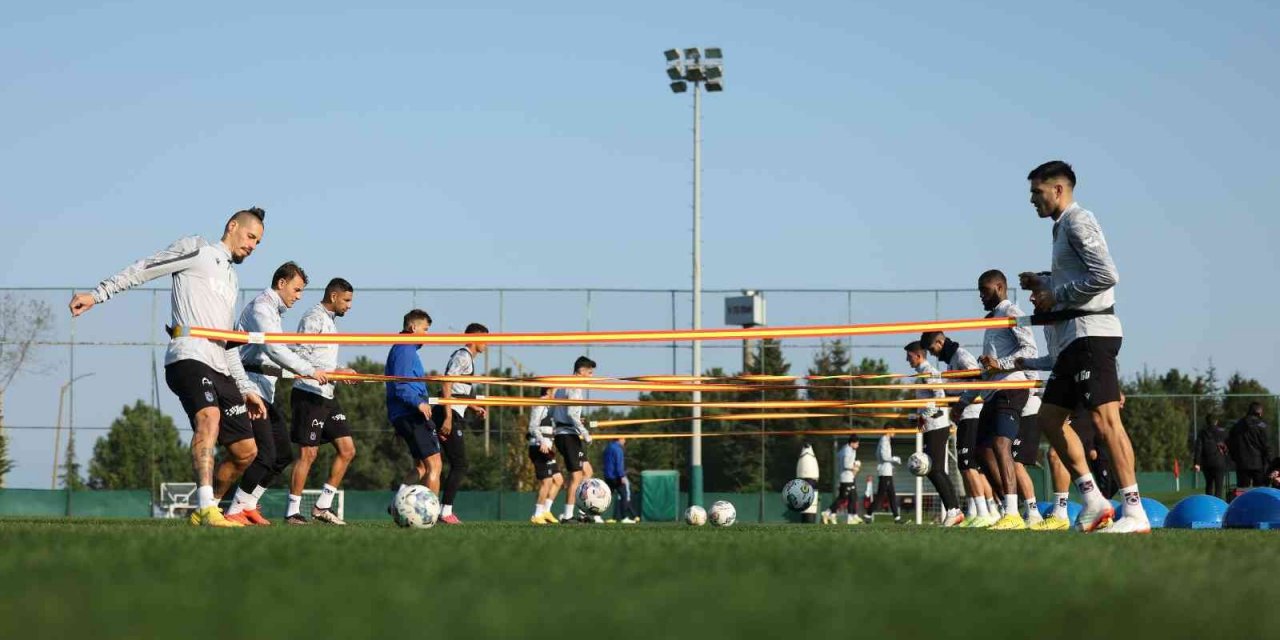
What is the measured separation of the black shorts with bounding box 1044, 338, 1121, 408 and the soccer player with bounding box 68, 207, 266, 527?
544cm

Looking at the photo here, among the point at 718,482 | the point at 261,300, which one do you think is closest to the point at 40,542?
the point at 261,300

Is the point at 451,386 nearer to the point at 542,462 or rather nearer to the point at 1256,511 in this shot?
the point at 542,462

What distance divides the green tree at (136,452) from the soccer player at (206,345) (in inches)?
867

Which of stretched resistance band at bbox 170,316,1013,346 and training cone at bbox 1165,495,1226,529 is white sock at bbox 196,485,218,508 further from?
training cone at bbox 1165,495,1226,529

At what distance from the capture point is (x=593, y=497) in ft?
51.4

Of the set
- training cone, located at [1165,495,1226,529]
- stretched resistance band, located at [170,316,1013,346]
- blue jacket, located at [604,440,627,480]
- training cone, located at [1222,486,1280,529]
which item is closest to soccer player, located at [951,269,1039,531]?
stretched resistance band, located at [170,316,1013,346]

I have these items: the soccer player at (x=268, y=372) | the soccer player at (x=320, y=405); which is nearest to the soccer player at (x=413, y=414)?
the soccer player at (x=320, y=405)

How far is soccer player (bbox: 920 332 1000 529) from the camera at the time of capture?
13.3 m

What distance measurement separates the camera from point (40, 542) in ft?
17.4

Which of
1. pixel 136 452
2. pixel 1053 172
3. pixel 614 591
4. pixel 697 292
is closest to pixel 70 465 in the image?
pixel 136 452

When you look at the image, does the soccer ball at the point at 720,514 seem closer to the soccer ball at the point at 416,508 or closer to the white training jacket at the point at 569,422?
the white training jacket at the point at 569,422

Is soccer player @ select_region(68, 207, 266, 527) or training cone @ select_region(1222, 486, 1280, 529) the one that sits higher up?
soccer player @ select_region(68, 207, 266, 527)

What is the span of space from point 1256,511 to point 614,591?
10420 mm

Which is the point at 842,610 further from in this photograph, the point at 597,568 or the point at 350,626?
the point at 597,568
